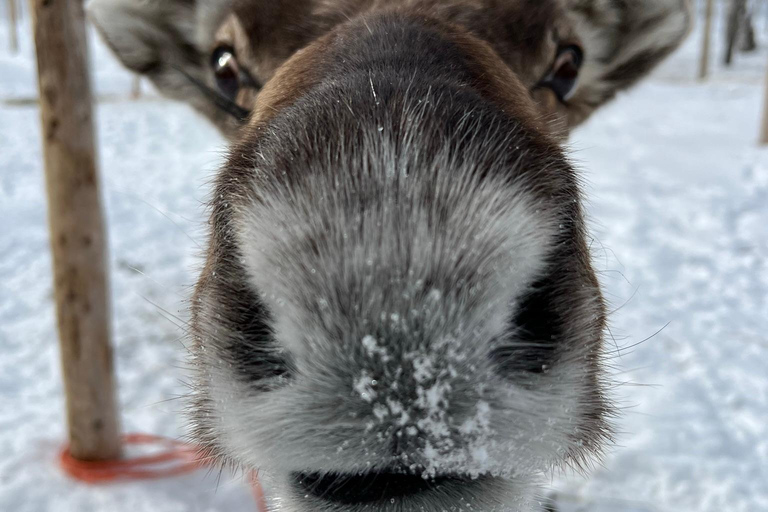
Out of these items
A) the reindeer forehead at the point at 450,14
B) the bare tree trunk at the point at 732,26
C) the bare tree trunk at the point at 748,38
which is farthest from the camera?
the bare tree trunk at the point at 748,38

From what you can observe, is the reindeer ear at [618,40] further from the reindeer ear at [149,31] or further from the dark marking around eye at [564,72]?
the reindeer ear at [149,31]

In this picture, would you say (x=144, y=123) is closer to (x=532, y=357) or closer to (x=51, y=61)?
(x=51, y=61)

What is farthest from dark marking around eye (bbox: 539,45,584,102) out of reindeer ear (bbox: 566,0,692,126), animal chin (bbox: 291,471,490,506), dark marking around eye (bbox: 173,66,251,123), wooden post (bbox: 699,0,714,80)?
wooden post (bbox: 699,0,714,80)

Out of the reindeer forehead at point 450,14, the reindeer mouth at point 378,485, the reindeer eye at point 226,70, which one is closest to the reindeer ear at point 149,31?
the reindeer eye at point 226,70

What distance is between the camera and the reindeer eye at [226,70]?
2256mm

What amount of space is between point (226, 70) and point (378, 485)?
1769 mm

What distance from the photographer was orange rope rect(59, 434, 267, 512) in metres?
3.80

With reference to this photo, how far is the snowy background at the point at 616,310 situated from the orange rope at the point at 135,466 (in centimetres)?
7

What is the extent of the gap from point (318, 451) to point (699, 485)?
3.77m

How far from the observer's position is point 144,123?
496 inches

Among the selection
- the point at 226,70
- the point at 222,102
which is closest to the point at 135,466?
the point at 222,102

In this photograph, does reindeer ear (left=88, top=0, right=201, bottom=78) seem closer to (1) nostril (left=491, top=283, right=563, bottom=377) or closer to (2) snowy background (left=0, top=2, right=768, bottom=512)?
(2) snowy background (left=0, top=2, right=768, bottom=512)

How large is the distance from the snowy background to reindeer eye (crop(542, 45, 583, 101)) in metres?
0.58

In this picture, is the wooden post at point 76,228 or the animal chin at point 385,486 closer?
the animal chin at point 385,486
